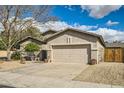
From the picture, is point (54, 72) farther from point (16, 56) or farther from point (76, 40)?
point (16, 56)

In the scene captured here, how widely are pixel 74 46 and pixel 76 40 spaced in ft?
2.22

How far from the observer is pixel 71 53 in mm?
19391

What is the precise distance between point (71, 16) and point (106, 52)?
21.6 feet

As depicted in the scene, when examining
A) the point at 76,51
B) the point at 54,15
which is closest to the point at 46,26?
the point at 54,15

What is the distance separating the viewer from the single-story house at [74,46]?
18328 mm

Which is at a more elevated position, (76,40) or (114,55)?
(76,40)

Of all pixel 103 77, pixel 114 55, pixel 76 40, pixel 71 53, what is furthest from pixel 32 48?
pixel 103 77

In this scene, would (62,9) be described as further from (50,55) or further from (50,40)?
(50,55)

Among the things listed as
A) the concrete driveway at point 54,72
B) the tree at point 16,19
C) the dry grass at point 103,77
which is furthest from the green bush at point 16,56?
the dry grass at point 103,77

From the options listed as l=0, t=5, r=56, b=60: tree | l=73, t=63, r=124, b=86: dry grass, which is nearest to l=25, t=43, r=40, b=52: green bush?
l=0, t=5, r=56, b=60: tree

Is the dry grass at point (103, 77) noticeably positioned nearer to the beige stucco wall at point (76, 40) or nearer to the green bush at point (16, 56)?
the beige stucco wall at point (76, 40)

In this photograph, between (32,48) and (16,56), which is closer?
(32,48)
